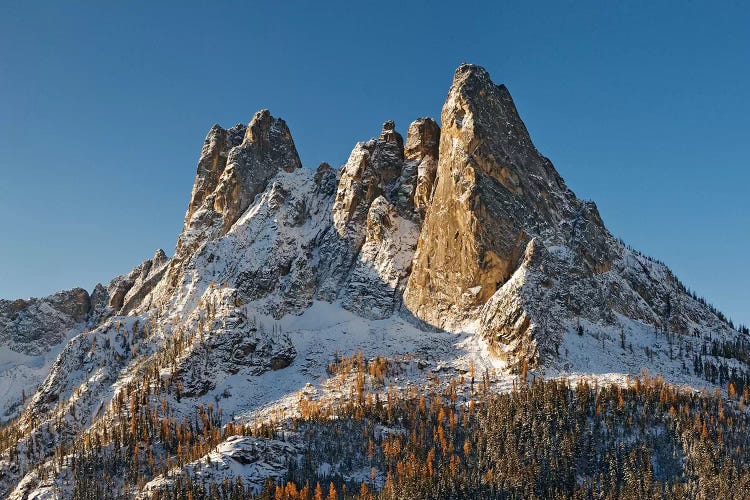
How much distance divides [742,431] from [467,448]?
74.8m

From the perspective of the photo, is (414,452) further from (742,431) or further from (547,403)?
(742,431)

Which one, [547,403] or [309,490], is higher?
[547,403]

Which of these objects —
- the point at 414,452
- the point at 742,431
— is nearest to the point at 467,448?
the point at 414,452

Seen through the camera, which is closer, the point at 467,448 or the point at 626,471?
the point at 626,471

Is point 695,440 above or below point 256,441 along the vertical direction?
above

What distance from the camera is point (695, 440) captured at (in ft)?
596

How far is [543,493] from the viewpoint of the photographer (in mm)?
173000

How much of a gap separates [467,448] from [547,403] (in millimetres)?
26127

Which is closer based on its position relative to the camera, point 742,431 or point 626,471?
point 626,471

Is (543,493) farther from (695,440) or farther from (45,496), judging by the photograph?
(45,496)

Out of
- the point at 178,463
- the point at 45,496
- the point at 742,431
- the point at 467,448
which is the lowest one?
the point at 45,496

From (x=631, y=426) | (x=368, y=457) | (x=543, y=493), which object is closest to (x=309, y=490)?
(x=368, y=457)

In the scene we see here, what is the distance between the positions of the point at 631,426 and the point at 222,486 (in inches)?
4338

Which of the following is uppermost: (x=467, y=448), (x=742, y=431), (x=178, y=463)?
(x=742, y=431)
